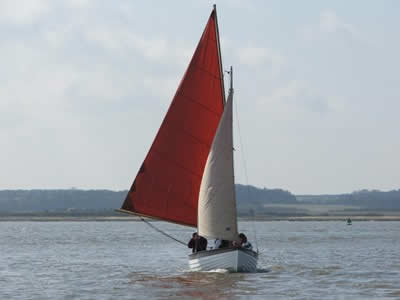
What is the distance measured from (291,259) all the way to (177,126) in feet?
56.3

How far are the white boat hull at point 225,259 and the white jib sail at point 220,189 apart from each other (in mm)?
778

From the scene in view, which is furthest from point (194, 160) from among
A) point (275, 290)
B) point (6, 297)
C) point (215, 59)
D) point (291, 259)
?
point (291, 259)

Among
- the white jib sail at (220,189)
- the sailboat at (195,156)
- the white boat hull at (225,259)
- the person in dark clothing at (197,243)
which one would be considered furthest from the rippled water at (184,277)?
the sailboat at (195,156)

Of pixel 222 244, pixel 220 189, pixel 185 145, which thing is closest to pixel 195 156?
pixel 185 145

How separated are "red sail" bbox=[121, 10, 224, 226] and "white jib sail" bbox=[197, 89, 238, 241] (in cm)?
149

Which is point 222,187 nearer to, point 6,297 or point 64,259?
point 6,297

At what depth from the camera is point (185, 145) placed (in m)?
44.0

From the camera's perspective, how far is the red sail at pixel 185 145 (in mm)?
43656

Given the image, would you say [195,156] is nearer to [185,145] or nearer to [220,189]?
[185,145]

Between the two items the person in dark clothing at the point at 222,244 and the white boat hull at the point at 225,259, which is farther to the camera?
the person in dark clothing at the point at 222,244

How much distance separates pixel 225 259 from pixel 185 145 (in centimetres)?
589

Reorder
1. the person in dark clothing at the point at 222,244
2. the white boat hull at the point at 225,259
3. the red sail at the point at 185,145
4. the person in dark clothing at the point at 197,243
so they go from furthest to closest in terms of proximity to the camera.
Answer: the red sail at the point at 185,145 → the person in dark clothing at the point at 197,243 → the person in dark clothing at the point at 222,244 → the white boat hull at the point at 225,259

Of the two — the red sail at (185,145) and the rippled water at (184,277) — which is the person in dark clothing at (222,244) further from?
the red sail at (185,145)

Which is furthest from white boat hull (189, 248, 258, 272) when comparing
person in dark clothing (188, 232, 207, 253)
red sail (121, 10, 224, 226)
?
red sail (121, 10, 224, 226)
